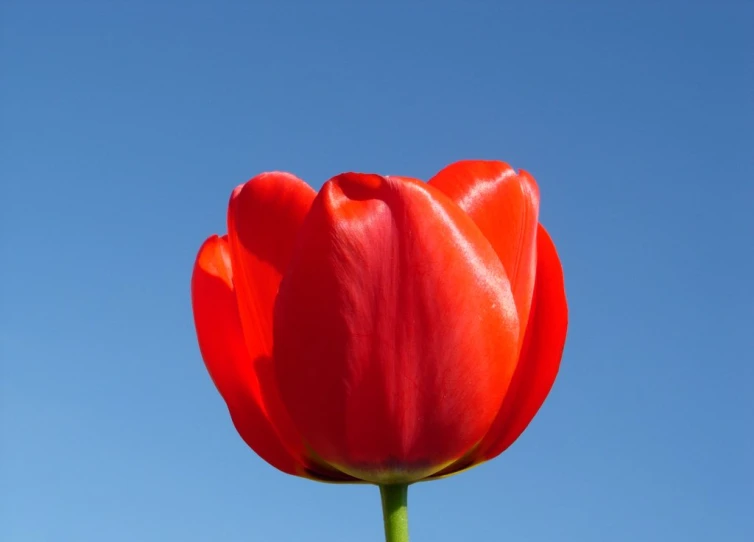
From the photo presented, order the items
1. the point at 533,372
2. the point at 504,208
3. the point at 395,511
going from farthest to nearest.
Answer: the point at 504,208 < the point at 533,372 < the point at 395,511

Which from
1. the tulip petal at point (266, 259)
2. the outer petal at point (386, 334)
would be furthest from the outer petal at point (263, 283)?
the outer petal at point (386, 334)

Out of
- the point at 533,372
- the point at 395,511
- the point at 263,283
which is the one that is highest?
the point at 263,283

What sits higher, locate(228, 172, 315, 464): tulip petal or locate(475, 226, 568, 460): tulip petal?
locate(228, 172, 315, 464): tulip petal

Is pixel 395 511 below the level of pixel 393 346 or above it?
below

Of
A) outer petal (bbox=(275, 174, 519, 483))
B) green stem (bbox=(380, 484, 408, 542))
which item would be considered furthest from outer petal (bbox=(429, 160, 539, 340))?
green stem (bbox=(380, 484, 408, 542))

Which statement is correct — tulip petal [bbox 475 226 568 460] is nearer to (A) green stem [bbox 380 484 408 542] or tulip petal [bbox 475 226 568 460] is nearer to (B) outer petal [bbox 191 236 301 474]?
(A) green stem [bbox 380 484 408 542]

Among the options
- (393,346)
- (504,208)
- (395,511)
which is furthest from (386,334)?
(504,208)

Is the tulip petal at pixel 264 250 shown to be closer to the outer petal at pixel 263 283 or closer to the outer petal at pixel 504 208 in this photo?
the outer petal at pixel 263 283

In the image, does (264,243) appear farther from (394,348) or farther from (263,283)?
(394,348)
